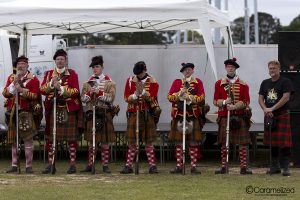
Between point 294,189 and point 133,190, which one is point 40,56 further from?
point 294,189

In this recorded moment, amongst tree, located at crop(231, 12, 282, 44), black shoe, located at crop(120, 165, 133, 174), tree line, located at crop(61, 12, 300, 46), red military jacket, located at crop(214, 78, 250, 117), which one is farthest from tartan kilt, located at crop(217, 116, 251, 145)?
tree, located at crop(231, 12, 282, 44)

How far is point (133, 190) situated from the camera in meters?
8.71

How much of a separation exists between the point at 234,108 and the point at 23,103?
120 inches

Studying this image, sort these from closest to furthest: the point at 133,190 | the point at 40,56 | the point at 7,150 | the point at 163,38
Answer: the point at 133,190 → the point at 40,56 → the point at 7,150 → the point at 163,38

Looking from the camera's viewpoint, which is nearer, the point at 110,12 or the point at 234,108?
the point at 234,108

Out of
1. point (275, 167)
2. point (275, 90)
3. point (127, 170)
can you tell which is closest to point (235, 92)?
point (275, 90)

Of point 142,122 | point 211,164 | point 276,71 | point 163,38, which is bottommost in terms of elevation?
point 211,164

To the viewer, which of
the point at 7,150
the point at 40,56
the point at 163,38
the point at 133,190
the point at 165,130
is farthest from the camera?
the point at 163,38

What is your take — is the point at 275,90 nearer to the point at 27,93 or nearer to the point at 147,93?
the point at 147,93

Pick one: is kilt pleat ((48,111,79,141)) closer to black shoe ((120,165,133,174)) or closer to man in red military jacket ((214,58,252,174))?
black shoe ((120,165,133,174))

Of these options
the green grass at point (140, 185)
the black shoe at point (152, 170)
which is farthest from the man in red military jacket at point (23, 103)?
the black shoe at point (152, 170)

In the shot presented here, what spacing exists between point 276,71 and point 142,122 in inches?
81.6

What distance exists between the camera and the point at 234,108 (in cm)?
1038

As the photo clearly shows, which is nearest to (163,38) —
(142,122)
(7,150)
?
(7,150)
